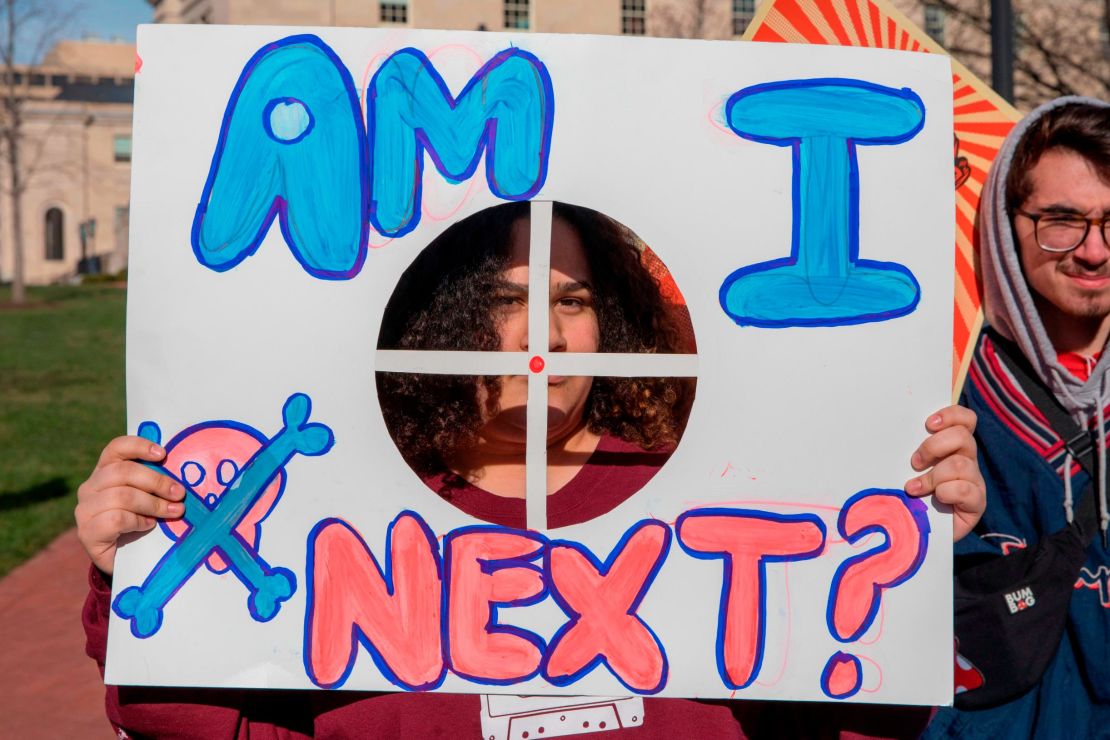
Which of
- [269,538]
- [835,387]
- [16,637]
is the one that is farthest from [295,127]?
[16,637]

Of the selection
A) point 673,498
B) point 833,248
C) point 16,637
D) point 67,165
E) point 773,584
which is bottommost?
point 16,637

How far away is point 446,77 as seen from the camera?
5.11 ft

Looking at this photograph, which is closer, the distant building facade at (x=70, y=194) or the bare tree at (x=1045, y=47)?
the bare tree at (x=1045, y=47)

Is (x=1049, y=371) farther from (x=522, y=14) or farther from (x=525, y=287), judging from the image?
(x=522, y=14)

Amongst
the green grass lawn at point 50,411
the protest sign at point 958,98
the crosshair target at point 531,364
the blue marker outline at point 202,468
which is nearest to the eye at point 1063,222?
the protest sign at point 958,98

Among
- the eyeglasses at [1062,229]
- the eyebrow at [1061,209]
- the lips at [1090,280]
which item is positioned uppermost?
the eyebrow at [1061,209]

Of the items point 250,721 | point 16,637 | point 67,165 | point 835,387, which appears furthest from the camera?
point 67,165

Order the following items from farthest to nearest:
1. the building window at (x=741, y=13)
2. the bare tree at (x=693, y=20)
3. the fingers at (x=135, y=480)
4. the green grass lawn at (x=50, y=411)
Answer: the building window at (x=741, y=13), the bare tree at (x=693, y=20), the green grass lawn at (x=50, y=411), the fingers at (x=135, y=480)

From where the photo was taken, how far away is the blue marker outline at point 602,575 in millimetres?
1549

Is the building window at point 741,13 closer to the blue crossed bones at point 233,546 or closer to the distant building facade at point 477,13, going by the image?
the distant building facade at point 477,13

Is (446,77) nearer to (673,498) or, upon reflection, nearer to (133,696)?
(673,498)

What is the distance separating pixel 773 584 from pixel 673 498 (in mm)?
186

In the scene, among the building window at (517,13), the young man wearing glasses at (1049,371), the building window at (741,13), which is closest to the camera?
the young man wearing glasses at (1049,371)

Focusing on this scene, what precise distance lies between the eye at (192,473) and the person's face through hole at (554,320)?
458 mm
